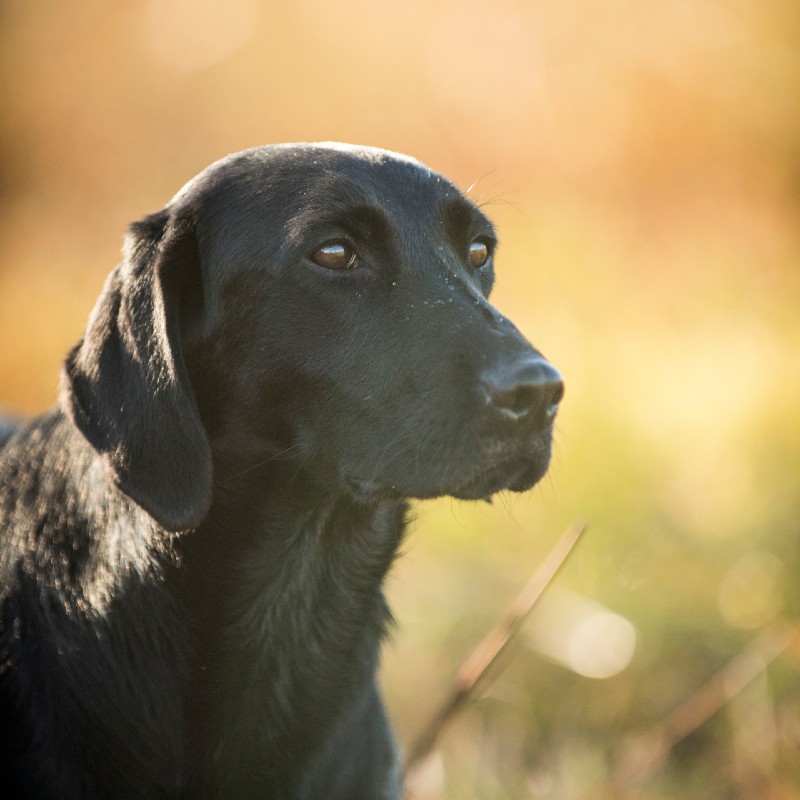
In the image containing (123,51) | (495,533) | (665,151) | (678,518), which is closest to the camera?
(678,518)

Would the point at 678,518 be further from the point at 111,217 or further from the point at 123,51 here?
the point at 123,51

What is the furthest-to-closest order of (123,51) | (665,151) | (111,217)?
(123,51) → (111,217) → (665,151)

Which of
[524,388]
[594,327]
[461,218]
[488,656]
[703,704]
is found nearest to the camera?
[524,388]

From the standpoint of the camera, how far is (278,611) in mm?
2430

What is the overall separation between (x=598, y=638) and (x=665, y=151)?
13.4 feet

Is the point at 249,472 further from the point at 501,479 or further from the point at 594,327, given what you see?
the point at 594,327

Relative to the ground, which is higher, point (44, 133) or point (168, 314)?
point (168, 314)

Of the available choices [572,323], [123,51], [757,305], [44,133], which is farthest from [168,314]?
[123,51]

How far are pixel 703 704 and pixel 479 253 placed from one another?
182 cm

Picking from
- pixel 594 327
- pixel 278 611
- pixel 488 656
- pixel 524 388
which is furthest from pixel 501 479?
pixel 594 327

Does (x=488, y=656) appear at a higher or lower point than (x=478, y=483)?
lower

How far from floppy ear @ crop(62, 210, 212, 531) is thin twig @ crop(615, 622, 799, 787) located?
1875 mm

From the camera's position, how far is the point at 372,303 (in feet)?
7.68

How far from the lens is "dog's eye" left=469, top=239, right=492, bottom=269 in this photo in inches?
108
